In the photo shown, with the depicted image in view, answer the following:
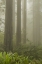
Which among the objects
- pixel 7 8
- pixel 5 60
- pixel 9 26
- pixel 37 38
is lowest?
pixel 37 38

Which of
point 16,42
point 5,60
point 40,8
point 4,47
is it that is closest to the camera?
point 5,60

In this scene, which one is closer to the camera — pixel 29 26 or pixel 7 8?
pixel 7 8

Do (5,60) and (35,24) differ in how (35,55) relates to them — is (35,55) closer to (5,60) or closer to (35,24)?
(5,60)

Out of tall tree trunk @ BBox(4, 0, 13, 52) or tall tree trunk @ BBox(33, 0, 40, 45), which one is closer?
tall tree trunk @ BBox(4, 0, 13, 52)

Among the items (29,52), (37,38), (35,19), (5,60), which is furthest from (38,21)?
(5,60)

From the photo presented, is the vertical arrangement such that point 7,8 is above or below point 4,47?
above

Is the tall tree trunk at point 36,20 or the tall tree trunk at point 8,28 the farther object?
the tall tree trunk at point 36,20

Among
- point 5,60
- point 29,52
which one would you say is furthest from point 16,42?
point 5,60

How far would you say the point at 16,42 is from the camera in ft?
43.7

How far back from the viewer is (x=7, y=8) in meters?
10.1

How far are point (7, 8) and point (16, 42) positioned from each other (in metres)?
3.76

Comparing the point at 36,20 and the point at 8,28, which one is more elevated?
the point at 36,20

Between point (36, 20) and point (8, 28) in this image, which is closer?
point (8, 28)

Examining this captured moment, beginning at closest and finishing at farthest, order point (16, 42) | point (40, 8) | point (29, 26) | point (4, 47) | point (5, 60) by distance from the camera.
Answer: point (5, 60) → point (4, 47) → point (16, 42) → point (40, 8) → point (29, 26)
